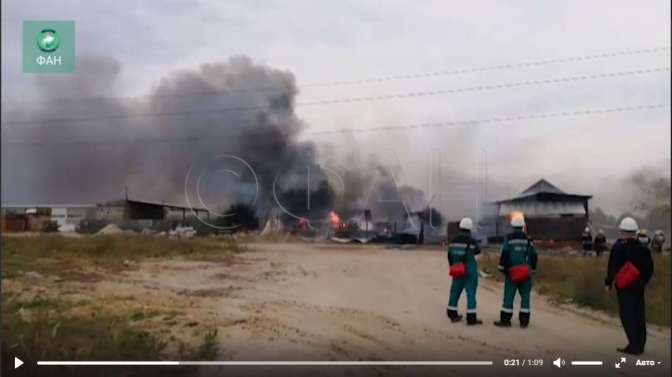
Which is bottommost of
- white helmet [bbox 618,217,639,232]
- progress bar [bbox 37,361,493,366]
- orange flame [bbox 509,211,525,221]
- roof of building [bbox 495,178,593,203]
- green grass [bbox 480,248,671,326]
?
progress bar [bbox 37,361,493,366]

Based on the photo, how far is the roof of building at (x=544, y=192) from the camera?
266 centimetres

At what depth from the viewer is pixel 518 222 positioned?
271cm

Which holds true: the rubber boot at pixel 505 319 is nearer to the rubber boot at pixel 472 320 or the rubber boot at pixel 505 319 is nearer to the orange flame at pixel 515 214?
the rubber boot at pixel 472 320

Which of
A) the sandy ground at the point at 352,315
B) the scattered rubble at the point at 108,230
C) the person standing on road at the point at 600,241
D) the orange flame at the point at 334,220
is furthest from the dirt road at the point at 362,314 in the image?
the person standing on road at the point at 600,241

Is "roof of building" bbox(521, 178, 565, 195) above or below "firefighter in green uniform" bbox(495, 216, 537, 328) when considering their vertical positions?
above

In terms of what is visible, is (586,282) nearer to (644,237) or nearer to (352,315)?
(644,237)

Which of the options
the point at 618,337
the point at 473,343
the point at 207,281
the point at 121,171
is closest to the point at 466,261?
the point at 473,343

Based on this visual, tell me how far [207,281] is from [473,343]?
1339 millimetres

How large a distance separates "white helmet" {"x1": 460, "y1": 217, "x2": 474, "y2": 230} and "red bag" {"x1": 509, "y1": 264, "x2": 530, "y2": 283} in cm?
28

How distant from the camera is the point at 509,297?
2.77 m

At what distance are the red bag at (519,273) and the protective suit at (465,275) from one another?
0.17 meters

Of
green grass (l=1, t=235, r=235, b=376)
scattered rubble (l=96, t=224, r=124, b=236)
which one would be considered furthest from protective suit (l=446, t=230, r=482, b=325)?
scattered rubble (l=96, t=224, r=124, b=236)

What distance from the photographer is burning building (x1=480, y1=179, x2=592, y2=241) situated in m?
2.67

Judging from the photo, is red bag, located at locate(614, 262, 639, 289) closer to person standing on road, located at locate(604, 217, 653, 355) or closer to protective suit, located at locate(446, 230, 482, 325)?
person standing on road, located at locate(604, 217, 653, 355)
